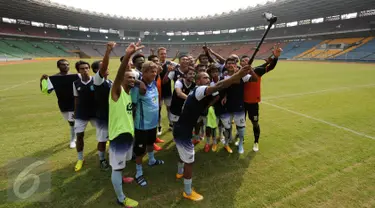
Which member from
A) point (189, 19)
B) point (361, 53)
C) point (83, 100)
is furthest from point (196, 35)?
point (83, 100)

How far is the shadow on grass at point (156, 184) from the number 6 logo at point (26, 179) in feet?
0.64

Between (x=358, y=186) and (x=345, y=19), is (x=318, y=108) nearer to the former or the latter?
(x=358, y=186)

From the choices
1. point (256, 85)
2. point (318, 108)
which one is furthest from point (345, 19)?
point (256, 85)

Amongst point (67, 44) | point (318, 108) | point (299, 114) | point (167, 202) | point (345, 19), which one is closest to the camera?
point (167, 202)

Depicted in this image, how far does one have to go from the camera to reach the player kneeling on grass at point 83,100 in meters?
3.99

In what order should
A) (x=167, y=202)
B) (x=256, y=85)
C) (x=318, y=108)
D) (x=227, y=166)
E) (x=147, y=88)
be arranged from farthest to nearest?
1. (x=318, y=108)
2. (x=256, y=85)
3. (x=227, y=166)
4. (x=147, y=88)
5. (x=167, y=202)

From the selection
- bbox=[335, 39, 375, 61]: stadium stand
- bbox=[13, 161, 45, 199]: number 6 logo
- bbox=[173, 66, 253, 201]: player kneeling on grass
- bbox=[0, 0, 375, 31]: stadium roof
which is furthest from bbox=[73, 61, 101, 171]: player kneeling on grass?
bbox=[335, 39, 375, 61]: stadium stand

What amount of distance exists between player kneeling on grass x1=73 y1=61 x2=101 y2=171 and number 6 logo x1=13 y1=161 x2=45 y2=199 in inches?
28.1

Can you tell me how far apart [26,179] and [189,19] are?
68312 mm

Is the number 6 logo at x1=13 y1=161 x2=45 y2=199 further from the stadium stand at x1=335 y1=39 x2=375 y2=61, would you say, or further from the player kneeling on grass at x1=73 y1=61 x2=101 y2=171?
the stadium stand at x1=335 y1=39 x2=375 y2=61

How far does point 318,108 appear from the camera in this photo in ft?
27.0

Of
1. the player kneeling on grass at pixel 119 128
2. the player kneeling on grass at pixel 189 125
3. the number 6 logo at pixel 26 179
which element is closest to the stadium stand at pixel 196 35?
the player kneeling on grass at pixel 189 125

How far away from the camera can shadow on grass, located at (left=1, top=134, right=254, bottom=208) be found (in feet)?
10.5

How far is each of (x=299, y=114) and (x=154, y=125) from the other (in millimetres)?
6289
